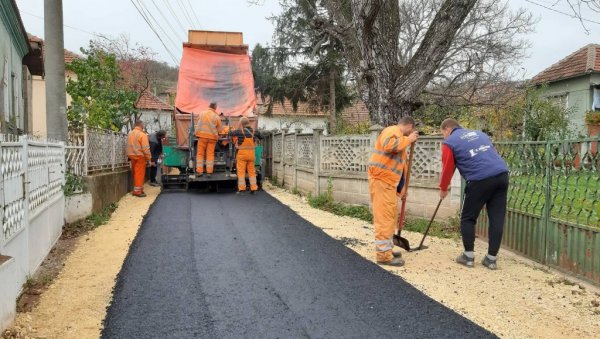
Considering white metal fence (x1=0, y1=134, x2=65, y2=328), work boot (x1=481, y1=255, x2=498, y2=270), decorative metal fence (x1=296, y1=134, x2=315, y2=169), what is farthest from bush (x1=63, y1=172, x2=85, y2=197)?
work boot (x1=481, y1=255, x2=498, y2=270)

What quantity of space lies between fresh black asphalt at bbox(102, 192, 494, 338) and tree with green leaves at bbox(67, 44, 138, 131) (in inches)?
286

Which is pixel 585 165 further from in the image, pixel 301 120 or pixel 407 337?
pixel 301 120

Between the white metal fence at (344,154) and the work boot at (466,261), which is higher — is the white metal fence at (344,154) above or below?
above

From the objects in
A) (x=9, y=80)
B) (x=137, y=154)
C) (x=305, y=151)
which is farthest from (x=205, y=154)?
(x=9, y=80)

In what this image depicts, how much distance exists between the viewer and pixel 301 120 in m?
31.4

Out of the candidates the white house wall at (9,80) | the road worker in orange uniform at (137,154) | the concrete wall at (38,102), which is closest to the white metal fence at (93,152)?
the road worker in orange uniform at (137,154)

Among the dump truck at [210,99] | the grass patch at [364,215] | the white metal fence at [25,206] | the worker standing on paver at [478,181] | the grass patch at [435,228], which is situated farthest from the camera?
the dump truck at [210,99]

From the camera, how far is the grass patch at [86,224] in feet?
21.4

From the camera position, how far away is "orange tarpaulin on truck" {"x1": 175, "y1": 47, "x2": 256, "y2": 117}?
38.3ft

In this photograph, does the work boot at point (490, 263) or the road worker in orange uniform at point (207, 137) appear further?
the road worker in orange uniform at point (207, 137)

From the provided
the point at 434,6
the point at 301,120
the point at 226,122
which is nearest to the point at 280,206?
the point at 226,122

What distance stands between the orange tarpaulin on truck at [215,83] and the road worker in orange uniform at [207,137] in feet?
3.76

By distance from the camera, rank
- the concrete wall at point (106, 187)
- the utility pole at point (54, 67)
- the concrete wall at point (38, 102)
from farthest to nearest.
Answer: the concrete wall at point (38, 102) < the utility pole at point (54, 67) < the concrete wall at point (106, 187)

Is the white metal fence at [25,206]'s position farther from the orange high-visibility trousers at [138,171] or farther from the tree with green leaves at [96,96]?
the tree with green leaves at [96,96]
